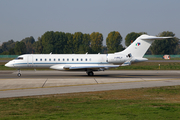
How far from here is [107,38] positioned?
13462cm

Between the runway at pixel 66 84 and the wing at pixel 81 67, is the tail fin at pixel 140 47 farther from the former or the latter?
the runway at pixel 66 84

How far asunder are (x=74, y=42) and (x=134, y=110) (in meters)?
116

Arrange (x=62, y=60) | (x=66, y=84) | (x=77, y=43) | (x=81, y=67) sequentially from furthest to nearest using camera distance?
(x=77, y=43) → (x=62, y=60) → (x=81, y=67) → (x=66, y=84)

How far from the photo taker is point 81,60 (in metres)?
29.7

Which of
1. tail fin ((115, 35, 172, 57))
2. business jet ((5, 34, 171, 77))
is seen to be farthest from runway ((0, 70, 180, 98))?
tail fin ((115, 35, 172, 57))

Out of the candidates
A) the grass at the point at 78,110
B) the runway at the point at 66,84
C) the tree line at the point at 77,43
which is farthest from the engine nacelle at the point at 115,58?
the tree line at the point at 77,43

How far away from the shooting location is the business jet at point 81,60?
29172 mm

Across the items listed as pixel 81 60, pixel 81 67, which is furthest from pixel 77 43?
pixel 81 67

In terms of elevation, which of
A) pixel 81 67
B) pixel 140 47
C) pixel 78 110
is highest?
pixel 140 47

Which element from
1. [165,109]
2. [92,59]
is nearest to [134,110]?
[165,109]

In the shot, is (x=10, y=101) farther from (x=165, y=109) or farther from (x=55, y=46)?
(x=55, y=46)

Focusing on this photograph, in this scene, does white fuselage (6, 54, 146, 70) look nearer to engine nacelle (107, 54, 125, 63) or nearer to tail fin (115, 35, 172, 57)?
engine nacelle (107, 54, 125, 63)

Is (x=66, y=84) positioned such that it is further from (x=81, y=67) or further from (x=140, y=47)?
(x=140, y=47)

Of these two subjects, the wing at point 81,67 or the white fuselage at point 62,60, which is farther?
the white fuselage at point 62,60
